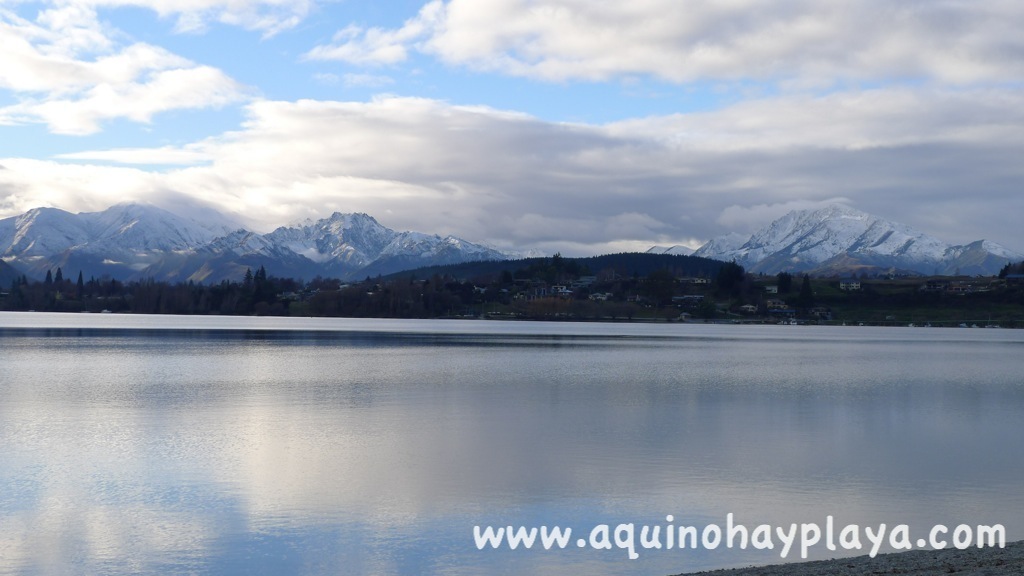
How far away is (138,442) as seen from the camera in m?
27.3

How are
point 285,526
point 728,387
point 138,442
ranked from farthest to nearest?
point 728,387 < point 138,442 < point 285,526

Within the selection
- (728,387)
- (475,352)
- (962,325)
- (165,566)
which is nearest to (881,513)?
(165,566)

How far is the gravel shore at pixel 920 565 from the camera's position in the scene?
46.4ft

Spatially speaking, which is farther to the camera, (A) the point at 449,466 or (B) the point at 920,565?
(A) the point at 449,466

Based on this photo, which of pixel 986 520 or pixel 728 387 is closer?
pixel 986 520

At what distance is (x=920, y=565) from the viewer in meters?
14.9

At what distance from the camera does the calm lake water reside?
16.8 meters

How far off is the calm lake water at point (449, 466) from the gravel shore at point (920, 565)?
3.71ft

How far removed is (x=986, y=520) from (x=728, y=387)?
Answer: 28232 millimetres

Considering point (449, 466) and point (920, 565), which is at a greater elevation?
point (920, 565)

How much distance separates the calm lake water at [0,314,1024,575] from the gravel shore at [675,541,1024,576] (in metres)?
1.13

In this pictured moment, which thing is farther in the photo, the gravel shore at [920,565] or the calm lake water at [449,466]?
the calm lake water at [449,466]

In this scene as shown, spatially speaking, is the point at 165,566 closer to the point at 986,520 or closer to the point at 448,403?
the point at 986,520

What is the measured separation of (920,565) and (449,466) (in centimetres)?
1234
